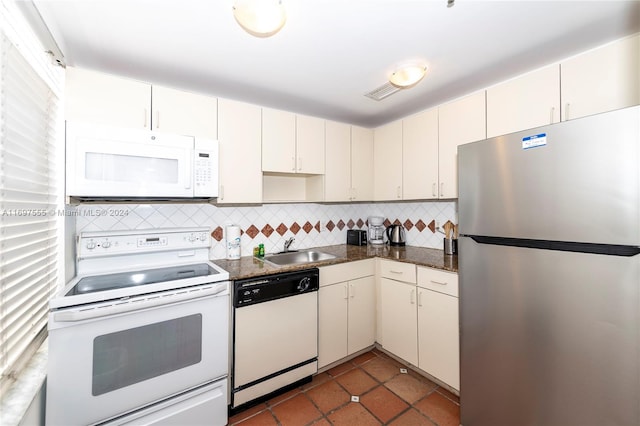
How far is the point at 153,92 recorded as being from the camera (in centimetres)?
173

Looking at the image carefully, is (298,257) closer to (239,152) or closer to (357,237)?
(357,237)

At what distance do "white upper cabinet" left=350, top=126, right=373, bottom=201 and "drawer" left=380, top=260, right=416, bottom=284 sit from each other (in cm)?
75

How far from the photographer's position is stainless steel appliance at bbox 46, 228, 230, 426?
125 cm

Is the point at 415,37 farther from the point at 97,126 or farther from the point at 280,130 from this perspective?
the point at 97,126

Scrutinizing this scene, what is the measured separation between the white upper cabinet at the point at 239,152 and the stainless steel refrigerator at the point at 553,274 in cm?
152

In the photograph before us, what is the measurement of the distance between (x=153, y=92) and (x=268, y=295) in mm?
1545

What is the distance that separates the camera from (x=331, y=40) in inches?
58.4

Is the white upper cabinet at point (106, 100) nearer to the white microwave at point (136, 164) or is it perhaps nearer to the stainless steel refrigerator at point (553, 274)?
the white microwave at point (136, 164)

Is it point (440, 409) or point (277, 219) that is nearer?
point (440, 409)

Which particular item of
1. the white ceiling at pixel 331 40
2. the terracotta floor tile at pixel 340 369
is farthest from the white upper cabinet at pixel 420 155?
the terracotta floor tile at pixel 340 369

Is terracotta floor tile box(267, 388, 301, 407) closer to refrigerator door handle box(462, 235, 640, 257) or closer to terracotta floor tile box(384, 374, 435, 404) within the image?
terracotta floor tile box(384, 374, 435, 404)

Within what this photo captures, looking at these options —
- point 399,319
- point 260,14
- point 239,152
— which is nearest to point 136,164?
point 239,152

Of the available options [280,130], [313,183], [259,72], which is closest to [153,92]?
[259,72]

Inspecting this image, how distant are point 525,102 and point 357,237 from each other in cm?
185
